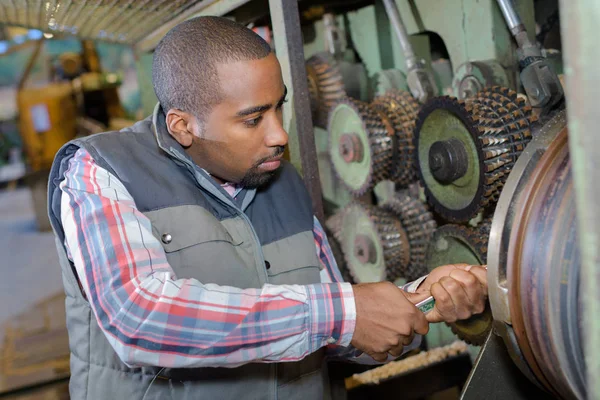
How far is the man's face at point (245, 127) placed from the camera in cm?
109

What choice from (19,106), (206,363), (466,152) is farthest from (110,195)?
(19,106)

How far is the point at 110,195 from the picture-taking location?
0.99 metres

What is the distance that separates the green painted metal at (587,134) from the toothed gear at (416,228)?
55.1 inches

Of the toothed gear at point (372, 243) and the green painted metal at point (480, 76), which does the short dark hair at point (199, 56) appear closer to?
the green painted metal at point (480, 76)

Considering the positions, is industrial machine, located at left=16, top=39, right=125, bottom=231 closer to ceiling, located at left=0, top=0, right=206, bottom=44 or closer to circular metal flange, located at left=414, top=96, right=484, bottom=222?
ceiling, located at left=0, top=0, right=206, bottom=44

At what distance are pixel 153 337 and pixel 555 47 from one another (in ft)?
5.53

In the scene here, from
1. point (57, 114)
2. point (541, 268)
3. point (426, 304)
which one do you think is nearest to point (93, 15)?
point (426, 304)

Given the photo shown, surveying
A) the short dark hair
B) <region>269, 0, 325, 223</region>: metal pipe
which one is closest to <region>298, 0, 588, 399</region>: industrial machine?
<region>269, 0, 325, 223</region>: metal pipe

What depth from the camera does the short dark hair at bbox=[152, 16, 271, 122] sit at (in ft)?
3.59

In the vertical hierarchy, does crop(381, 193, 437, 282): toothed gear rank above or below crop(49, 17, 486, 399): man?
below

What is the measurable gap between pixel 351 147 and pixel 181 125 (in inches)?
34.4

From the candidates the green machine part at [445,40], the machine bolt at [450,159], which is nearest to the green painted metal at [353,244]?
the green machine part at [445,40]

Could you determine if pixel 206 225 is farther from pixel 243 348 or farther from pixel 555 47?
pixel 555 47

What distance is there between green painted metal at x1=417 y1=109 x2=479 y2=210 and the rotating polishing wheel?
0.28ft
